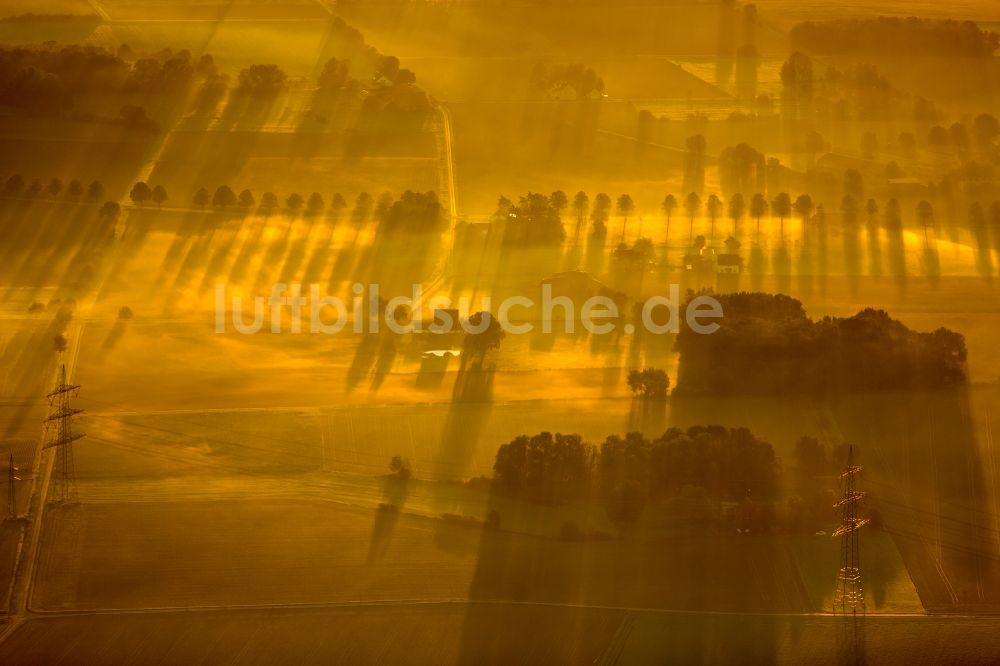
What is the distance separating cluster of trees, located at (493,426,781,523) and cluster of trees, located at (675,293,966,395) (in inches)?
179

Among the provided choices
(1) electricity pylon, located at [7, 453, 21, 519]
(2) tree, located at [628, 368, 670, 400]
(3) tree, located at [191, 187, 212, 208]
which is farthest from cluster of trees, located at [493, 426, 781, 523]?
(3) tree, located at [191, 187, 212, 208]

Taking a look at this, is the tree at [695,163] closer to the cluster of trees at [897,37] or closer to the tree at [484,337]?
the cluster of trees at [897,37]

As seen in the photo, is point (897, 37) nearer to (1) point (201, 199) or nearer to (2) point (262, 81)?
(2) point (262, 81)

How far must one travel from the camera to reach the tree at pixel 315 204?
60.6 meters

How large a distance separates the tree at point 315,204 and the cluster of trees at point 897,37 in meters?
32.5

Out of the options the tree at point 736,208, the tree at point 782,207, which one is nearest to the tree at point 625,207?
the tree at point 736,208

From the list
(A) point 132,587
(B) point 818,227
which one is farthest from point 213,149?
(A) point 132,587

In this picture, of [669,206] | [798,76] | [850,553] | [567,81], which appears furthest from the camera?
[798,76]

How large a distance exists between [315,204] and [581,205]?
10383 millimetres

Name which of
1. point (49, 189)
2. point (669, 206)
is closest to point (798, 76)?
point (669, 206)

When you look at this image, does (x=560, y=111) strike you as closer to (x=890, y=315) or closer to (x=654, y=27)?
(x=654, y=27)

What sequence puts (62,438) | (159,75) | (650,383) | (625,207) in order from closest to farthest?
(62,438) < (650,383) < (625,207) < (159,75)

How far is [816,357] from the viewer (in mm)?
44688

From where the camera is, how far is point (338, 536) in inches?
1474
